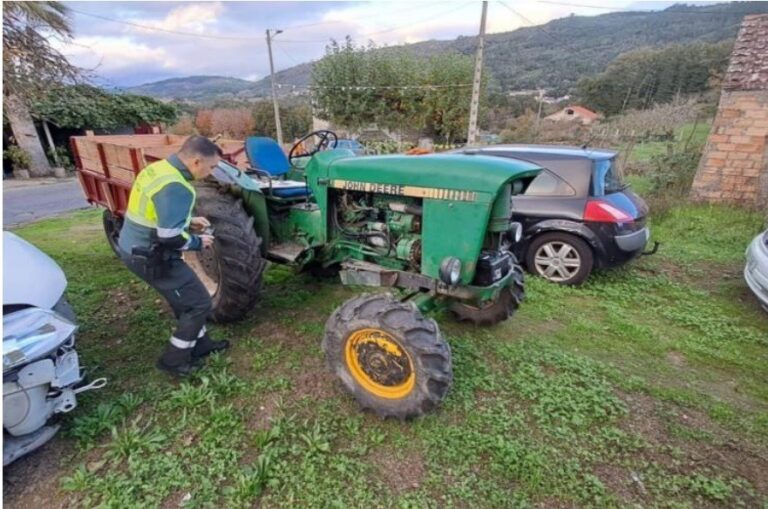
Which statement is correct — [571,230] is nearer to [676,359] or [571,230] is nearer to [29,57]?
[676,359]

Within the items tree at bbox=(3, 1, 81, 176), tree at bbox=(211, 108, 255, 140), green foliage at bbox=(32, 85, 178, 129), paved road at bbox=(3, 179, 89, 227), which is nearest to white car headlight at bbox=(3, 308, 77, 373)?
tree at bbox=(3, 1, 81, 176)

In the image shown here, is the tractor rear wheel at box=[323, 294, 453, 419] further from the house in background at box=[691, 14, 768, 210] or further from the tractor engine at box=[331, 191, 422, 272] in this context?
the house in background at box=[691, 14, 768, 210]

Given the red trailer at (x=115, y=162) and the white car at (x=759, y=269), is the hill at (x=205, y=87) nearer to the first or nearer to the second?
the red trailer at (x=115, y=162)

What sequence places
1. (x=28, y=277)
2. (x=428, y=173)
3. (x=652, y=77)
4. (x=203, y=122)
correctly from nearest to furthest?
(x=28, y=277) < (x=428, y=173) < (x=652, y=77) < (x=203, y=122)

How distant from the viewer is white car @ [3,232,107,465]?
199 centimetres

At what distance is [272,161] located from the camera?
409 centimetres

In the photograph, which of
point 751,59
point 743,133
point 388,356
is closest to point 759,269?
point 388,356

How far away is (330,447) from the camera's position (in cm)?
234

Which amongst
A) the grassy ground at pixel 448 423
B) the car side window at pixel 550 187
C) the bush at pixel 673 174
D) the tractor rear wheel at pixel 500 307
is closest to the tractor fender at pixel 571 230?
the car side window at pixel 550 187

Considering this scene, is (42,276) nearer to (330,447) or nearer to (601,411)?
(330,447)

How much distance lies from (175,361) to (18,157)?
697 inches

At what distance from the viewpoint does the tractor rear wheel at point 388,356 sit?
237 cm

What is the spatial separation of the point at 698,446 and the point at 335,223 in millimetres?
2736

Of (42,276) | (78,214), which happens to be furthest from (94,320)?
(78,214)
